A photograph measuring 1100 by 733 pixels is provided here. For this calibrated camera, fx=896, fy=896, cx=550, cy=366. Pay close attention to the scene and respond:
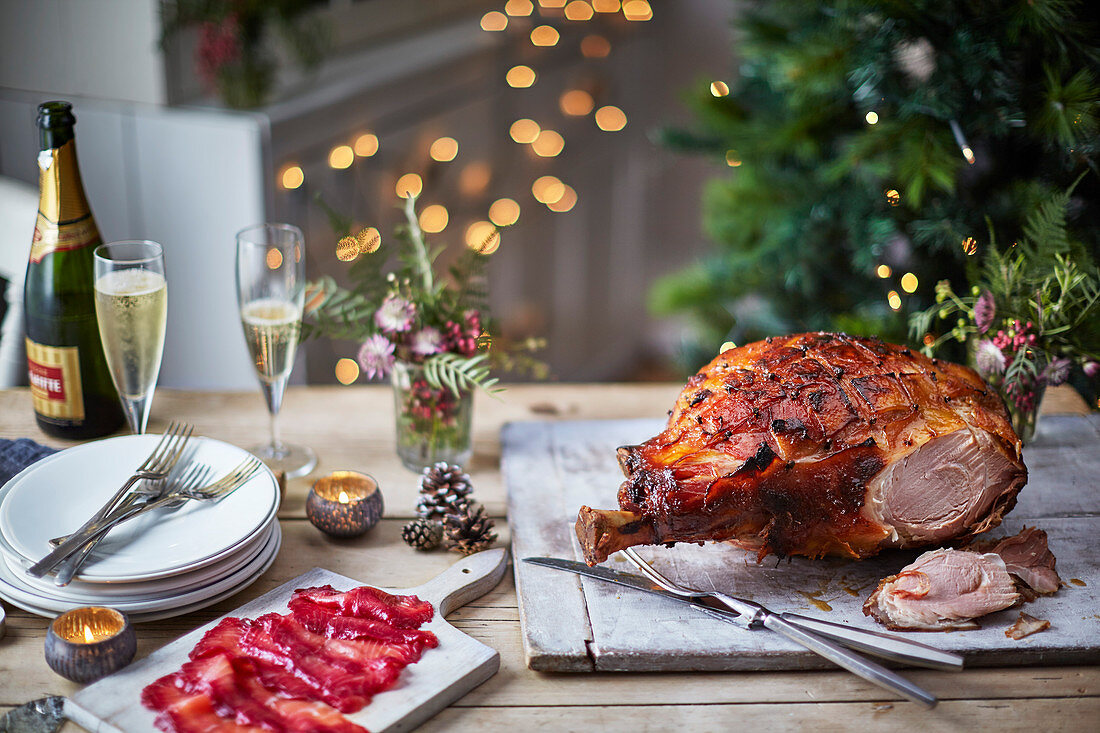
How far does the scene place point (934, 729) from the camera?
2.87ft

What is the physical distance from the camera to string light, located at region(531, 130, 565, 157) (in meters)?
3.63

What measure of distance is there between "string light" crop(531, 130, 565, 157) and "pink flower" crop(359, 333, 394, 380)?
2.50 m

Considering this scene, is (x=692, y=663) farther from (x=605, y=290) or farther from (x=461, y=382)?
(x=605, y=290)

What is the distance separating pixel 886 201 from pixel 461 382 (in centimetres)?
92

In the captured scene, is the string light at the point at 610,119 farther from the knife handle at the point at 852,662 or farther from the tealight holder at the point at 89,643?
the tealight holder at the point at 89,643

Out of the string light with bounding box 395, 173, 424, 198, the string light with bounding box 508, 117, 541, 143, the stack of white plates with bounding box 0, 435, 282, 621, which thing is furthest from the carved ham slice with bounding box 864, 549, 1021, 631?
the string light with bounding box 508, 117, 541, 143

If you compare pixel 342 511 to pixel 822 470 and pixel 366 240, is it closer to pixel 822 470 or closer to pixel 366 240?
pixel 366 240

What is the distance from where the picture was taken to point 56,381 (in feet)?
4.39

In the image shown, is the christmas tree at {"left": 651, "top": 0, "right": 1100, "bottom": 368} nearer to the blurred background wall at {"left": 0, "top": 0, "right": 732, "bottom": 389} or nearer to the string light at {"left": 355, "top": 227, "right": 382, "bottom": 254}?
the blurred background wall at {"left": 0, "top": 0, "right": 732, "bottom": 389}

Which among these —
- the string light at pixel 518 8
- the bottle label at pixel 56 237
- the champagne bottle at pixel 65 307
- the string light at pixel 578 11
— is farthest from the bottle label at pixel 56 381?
the string light at pixel 578 11

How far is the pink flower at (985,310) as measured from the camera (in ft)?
4.28

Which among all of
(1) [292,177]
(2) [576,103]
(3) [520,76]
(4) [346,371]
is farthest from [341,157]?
(2) [576,103]

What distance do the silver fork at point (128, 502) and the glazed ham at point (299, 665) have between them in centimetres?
16

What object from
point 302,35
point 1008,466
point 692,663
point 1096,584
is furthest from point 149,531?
point 302,35
